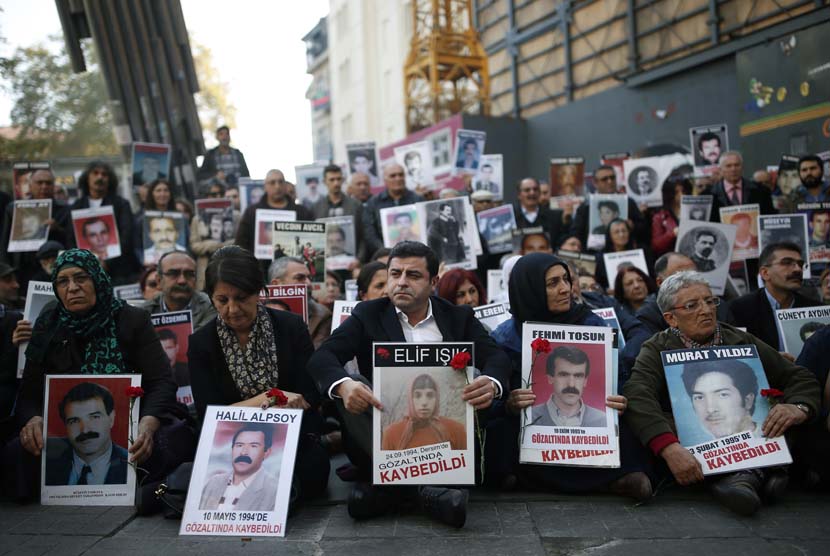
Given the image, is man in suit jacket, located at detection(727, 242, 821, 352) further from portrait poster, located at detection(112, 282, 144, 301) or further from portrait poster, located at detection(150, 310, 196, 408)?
portrait poster, located at detection(112, 282, 144, 301)

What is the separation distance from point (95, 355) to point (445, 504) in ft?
7.04

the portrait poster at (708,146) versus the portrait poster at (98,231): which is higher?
the portrait poster at (708,146)

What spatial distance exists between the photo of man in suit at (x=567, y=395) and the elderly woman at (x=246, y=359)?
120 centimetres

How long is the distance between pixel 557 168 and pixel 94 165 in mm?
5538

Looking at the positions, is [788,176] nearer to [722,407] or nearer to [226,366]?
[722,407]

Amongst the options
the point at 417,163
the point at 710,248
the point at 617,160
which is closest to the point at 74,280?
the point at 710,248

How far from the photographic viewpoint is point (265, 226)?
7.79 metres

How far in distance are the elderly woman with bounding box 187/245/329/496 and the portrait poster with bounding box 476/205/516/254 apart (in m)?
4.08

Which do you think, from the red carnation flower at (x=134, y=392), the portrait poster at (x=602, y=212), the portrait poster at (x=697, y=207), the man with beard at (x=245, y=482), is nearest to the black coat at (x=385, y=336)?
the man with beard at (x=245, y=482)

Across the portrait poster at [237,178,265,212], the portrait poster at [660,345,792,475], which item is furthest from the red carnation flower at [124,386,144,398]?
the portrait poster at [237,178,265,212]

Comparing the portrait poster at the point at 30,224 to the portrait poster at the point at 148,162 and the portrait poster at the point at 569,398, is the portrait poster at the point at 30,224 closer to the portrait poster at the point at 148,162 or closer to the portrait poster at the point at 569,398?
the portrait poster at the point at 148,162

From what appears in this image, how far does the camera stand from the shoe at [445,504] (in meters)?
3.60

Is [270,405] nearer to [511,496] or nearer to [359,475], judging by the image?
[359,475]

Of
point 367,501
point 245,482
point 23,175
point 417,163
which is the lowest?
point 367,501
